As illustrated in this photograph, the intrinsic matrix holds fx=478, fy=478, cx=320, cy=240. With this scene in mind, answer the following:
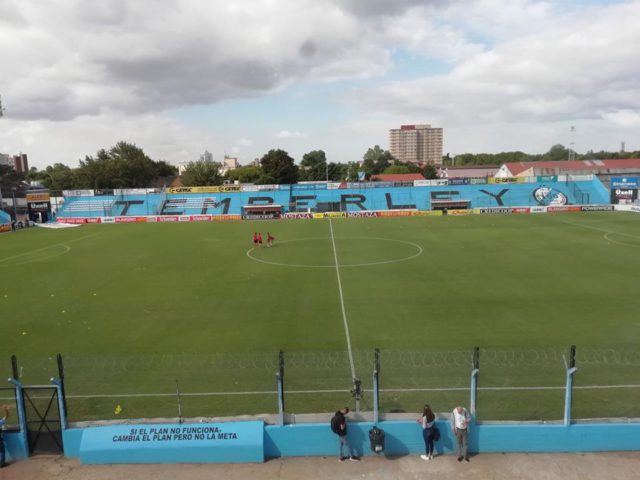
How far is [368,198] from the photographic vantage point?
237 feet

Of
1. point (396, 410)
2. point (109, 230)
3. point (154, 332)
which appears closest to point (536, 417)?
point (396, 410)

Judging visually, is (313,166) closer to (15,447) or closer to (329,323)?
(329,323)

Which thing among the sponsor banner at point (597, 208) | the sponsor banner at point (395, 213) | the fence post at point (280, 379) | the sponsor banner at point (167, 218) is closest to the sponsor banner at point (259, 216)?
the sponsor banner at point (167, 218)

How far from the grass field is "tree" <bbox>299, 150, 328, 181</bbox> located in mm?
95952

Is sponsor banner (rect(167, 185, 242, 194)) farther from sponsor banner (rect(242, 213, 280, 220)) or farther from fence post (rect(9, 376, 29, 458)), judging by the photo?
fence post (rect(9, 376, 29, 458))

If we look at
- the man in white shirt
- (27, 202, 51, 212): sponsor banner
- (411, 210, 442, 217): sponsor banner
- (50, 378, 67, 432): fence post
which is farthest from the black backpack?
(27, 202, 51, 212): sponsor banner

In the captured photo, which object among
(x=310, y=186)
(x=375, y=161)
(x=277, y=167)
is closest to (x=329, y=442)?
(x=310, y=186)

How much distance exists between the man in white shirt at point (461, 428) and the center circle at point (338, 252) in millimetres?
19989

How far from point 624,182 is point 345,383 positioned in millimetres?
65944

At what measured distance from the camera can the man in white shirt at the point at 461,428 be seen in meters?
9.45

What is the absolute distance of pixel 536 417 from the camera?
11.1 meters

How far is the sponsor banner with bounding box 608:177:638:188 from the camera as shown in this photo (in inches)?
2490

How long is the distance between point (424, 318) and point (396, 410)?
761cm

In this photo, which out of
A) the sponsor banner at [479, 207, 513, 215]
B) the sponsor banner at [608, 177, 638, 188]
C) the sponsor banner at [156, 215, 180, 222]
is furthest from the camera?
the sponsor banner at [156, 215, 180, 222]
